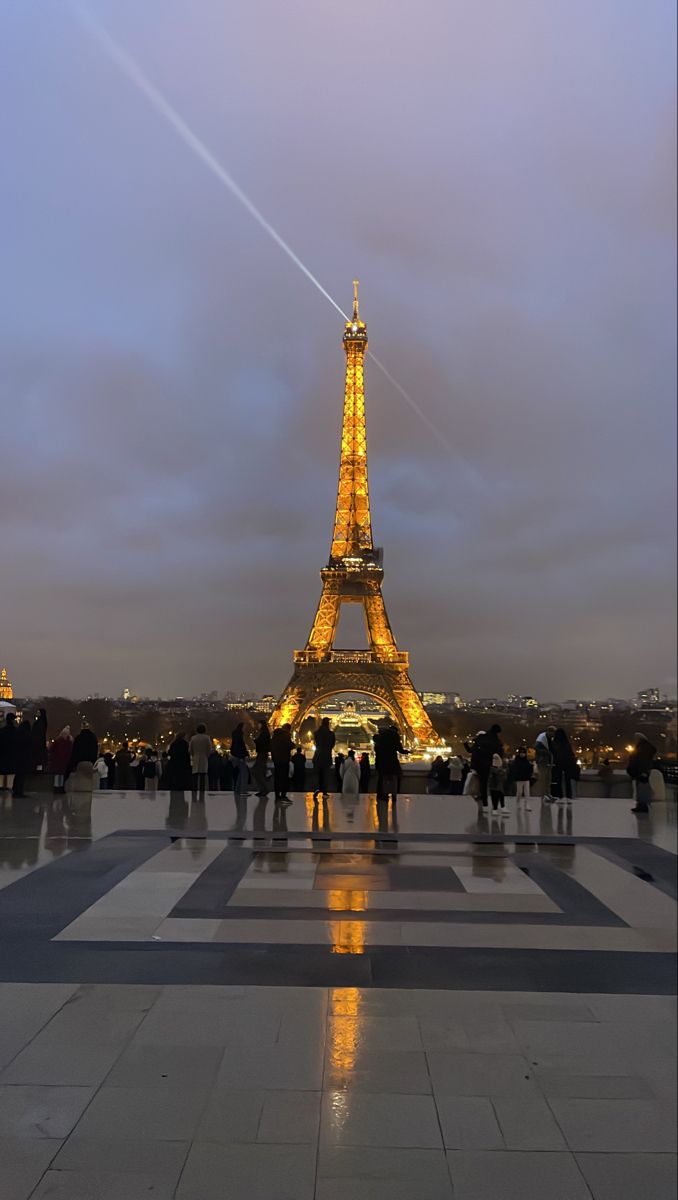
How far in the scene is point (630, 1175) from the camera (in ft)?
6.91

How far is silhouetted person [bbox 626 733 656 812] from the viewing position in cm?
593

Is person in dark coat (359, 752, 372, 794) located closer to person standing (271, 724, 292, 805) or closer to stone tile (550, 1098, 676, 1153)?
person standing (271, 724, 292, 805)

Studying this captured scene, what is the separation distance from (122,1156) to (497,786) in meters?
8.06

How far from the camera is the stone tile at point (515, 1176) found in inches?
81.3

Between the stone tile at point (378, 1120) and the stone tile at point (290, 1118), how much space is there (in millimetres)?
33

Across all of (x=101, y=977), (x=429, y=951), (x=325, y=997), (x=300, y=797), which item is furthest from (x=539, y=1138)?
(x=300, y=797)

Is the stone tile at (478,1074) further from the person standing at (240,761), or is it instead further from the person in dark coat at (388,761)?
the person standing at (240,761)

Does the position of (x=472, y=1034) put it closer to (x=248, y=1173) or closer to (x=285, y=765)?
(x=248, y=1173)

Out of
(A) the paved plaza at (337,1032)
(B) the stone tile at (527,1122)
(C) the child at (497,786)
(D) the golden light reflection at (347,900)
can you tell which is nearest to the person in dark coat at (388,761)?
(C) the child at (497,786)

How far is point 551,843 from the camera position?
300 inches

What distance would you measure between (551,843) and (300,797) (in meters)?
4.77

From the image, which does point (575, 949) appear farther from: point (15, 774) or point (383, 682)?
point (383, 682)

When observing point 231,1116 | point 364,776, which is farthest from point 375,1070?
point 364,776

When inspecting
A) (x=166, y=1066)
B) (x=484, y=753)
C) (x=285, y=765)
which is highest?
(x=484, y=753)
